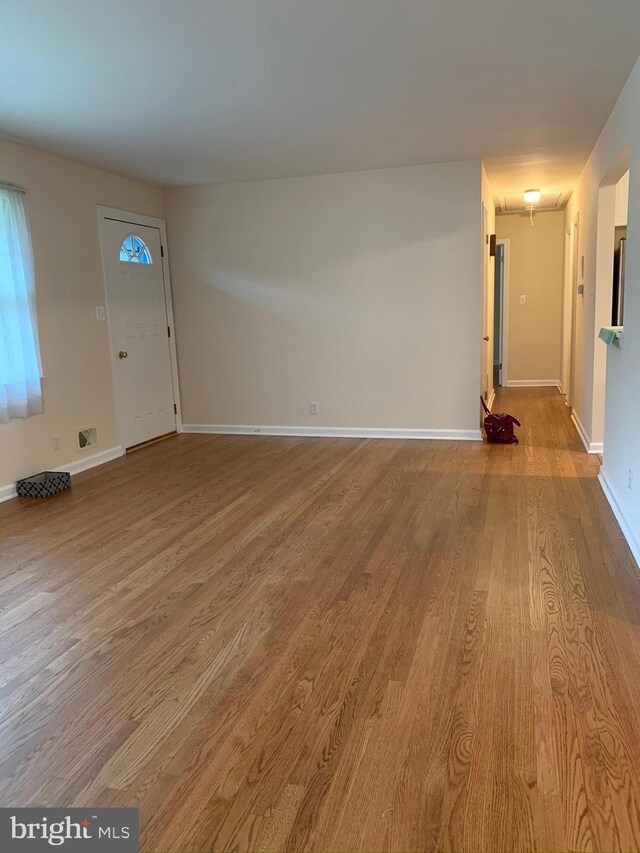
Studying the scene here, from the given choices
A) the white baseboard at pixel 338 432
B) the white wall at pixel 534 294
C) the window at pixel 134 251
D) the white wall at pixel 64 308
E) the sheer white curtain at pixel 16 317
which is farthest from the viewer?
the white wall at pixel 534 294

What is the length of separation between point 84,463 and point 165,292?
2.08 m

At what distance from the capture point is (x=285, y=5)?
8.30ft

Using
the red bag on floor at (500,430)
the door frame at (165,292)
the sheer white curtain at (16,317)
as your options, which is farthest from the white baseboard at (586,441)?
the sheer white curtain at (16,317)

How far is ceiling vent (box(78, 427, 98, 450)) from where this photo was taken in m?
5.20

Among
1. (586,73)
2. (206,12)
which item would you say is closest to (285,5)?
(206,12)

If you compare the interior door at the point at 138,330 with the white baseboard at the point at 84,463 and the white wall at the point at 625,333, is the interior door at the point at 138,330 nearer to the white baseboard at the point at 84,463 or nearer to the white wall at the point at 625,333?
the white baseboard at the point at 84,463

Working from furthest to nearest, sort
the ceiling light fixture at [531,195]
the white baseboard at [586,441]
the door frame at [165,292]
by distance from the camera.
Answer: the ceiling light fixture at [531,195] → the door frame at [165,292] → the white baseboard at [586,441]

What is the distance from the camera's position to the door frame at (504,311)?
9.03 meters

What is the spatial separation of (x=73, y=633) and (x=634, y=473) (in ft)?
9.00

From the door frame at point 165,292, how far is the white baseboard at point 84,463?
0.14m

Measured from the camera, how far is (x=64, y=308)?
4977 mm

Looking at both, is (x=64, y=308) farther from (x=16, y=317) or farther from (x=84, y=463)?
(x=84, y=463)

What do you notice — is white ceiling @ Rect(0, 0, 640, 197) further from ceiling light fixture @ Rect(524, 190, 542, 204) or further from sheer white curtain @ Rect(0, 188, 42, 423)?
ceiling light fixture @ Rect(524, 190, 542, 204)

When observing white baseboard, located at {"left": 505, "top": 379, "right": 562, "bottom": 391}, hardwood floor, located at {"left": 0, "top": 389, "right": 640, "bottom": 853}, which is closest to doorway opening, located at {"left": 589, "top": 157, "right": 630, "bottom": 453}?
hardwood floor, located at {"left": 0, "top": 389, "right": 640, "bottom": 853}
